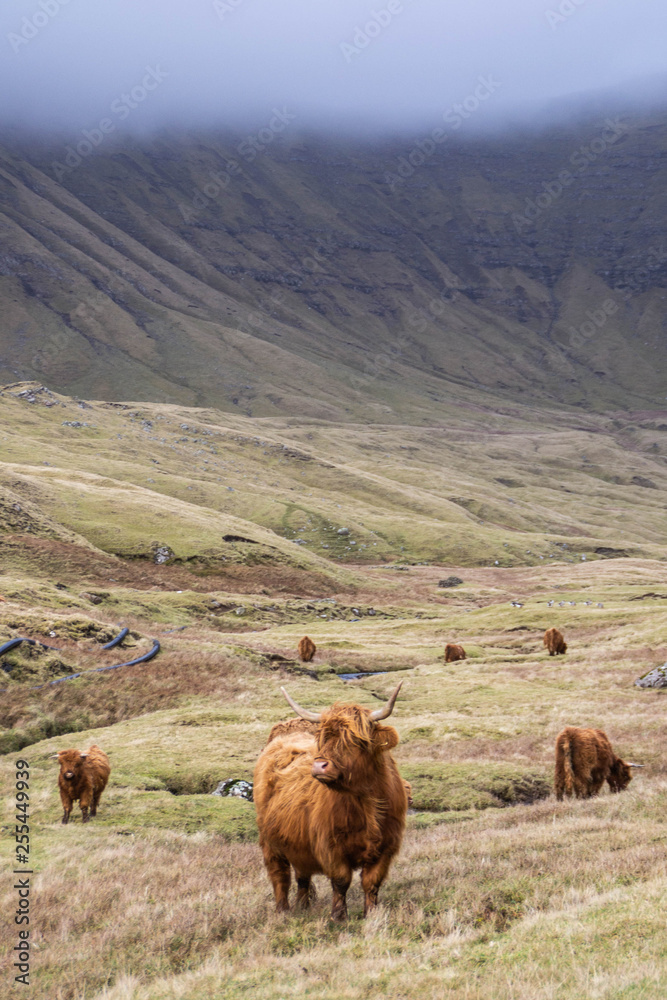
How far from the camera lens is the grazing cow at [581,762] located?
16.3 metres

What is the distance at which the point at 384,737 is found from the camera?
821 cm

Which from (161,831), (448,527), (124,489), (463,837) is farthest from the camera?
(448,527)

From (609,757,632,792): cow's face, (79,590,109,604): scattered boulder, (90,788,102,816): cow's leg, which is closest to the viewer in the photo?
(90,788,102,816): cow's leg

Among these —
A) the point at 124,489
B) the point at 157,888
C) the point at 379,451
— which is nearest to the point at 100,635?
the point at 157,888

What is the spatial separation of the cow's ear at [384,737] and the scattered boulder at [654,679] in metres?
25.5

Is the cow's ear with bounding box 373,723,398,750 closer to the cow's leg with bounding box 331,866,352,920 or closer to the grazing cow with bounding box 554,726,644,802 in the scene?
the cow's leg with bounding box 331,866,352,920

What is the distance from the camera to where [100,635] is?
30594mm

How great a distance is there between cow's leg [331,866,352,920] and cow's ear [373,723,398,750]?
1.59m

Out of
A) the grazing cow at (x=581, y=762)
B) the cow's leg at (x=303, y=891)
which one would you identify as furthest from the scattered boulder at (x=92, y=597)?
the cow's leg at (x=303, y=891)

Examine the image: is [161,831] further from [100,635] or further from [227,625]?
[227,625]

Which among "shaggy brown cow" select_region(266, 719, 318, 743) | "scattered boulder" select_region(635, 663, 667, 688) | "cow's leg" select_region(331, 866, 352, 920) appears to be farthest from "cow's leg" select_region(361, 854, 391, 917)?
"scattered boulder" select_region(635, 663, 667, 688)

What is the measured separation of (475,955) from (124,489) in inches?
3276

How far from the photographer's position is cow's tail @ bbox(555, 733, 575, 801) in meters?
16.4

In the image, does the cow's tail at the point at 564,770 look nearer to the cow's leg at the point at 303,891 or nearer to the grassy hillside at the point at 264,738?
the grassy hillside at the point at 264,738
